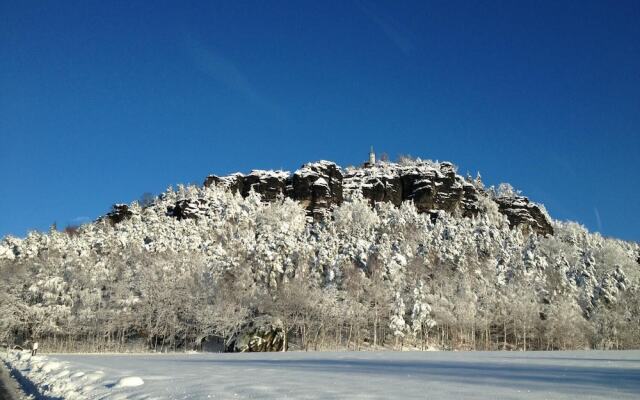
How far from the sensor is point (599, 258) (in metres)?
112

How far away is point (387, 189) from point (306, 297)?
371 ft

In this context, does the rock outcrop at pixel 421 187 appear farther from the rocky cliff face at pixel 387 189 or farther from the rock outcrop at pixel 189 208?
the rock outcrop at pixel 189 208

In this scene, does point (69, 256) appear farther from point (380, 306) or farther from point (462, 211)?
point (462, 211)

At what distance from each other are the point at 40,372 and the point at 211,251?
79.8 meters

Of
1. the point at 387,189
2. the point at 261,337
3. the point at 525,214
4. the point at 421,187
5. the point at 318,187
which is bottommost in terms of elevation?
the point at 261,337

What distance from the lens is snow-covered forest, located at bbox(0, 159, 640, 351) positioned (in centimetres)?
7431

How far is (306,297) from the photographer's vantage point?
7544cm

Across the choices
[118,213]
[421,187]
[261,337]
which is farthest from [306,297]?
[118,213]

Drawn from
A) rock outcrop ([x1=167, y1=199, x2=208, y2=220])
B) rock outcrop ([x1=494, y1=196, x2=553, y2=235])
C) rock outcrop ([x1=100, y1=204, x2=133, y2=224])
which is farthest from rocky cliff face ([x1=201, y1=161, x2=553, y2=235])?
rock outcrop ([x1=100, y1=204, x2=133, y2=224])

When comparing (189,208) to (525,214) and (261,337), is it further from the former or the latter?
(525,214)

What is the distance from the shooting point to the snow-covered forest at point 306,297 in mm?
74312

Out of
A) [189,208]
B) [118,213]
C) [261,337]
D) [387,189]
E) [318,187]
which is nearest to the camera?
[261,337]

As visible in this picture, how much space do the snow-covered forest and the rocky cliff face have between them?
232 ft

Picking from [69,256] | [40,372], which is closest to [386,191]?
[69,256]
